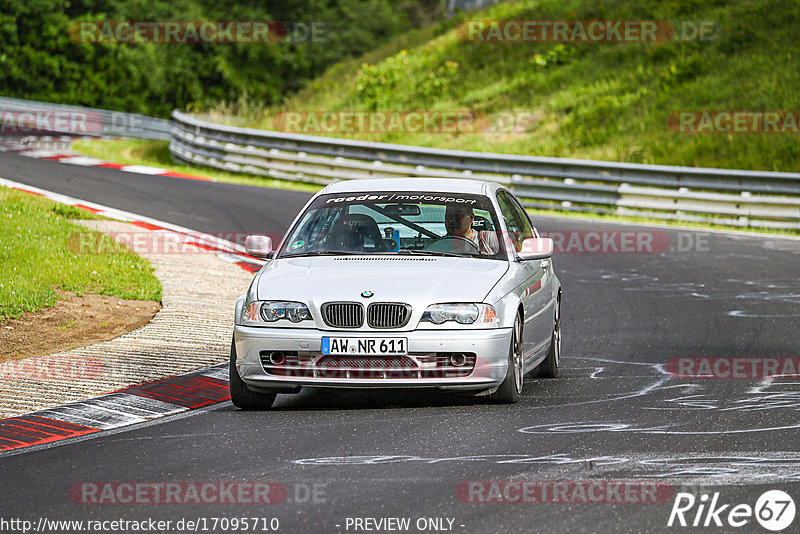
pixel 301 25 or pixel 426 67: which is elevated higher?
pixel 301 25

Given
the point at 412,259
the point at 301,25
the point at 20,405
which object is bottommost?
the point at 20,405

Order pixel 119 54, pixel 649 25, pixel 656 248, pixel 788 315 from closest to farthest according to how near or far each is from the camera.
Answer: pixel 788 315
pixel 656 248
pixel 649 25
pixel 119 54

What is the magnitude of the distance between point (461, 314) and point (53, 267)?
695 centimetres

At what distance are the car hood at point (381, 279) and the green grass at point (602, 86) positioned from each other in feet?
60.3

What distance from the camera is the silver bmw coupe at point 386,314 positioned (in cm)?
776

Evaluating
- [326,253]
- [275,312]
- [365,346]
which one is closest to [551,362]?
[326,253]

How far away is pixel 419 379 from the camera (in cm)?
776

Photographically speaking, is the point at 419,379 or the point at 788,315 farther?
the point at 788,315

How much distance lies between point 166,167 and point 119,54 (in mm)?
24637

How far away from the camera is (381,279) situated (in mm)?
7996

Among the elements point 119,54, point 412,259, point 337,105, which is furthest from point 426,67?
point 412,259

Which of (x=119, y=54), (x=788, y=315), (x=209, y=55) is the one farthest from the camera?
(x=209, y=55)

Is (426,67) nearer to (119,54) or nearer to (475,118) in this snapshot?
(475,118)

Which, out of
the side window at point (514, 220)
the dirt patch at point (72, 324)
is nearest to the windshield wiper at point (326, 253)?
the side window at point (514, 220)
